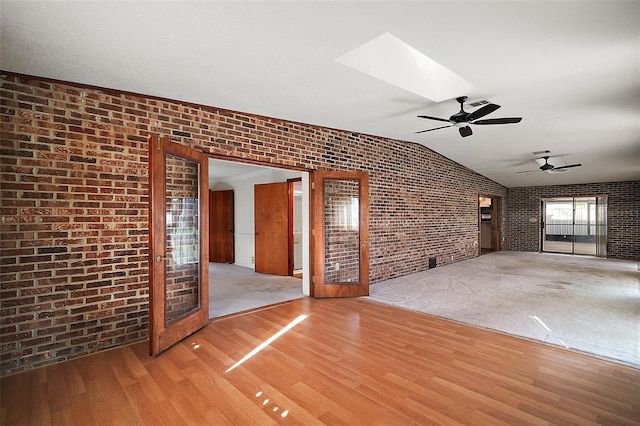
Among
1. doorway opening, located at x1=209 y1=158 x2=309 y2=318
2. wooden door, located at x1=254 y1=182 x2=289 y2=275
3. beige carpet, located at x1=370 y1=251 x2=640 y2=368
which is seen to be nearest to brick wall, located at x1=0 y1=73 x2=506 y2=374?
doorway opening, located at x1=209 y1=158 x2=309 y2=318

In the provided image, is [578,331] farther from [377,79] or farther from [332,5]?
[332,5]

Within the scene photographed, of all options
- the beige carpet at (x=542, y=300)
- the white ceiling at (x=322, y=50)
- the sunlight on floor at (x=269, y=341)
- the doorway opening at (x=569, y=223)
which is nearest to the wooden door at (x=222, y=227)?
the beige carpet at (x=542, y=300)

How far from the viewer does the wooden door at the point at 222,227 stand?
835 centimetres

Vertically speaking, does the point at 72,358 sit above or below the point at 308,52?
below

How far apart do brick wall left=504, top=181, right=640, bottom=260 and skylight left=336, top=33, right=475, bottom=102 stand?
31.9 feet

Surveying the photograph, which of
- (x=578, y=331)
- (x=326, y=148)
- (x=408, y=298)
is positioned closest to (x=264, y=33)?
(x=326, y=148)

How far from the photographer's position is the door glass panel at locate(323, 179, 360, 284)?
16.6 ft

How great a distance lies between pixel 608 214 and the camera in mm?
9852

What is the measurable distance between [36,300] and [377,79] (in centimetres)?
386

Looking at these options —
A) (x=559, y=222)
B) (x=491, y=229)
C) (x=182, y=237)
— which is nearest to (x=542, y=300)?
(x=182, y=237)

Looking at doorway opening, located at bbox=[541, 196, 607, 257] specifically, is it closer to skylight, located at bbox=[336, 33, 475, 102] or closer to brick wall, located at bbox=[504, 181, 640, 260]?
brick wall, located at bbox=[504, 181, 640, 260]

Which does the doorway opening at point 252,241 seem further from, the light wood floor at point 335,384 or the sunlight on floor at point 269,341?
the light wood floor at point 335,384

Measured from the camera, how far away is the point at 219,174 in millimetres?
7828

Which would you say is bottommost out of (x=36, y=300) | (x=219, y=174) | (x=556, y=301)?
(x=556, y=301)
